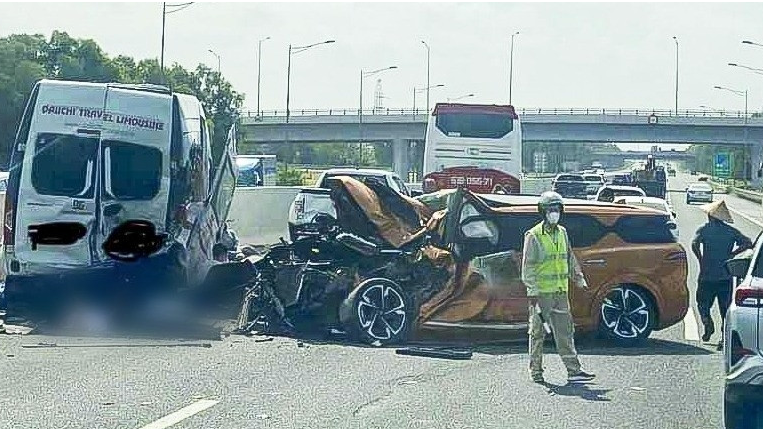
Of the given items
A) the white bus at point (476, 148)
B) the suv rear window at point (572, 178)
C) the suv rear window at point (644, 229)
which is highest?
the white bus at point (476, 148)

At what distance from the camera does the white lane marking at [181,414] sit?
8.97 metres

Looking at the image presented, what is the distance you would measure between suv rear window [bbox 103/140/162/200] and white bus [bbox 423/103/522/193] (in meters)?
16.1

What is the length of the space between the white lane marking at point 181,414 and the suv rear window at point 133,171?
584cm

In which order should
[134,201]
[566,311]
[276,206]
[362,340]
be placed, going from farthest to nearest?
[276,206] < [134,201] < [362,340] < [566,311]

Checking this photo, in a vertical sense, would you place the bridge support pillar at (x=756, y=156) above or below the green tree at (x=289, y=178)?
above

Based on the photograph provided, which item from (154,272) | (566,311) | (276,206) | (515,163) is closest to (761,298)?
(566,311)

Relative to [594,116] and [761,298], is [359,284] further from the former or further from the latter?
[594,116]

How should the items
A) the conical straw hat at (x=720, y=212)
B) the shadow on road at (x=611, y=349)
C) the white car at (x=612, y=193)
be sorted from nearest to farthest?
the shadow on road at (x=611, y=349) → the conical straw hat at (x=720, y=212) → the white car at (x=612, y=193)

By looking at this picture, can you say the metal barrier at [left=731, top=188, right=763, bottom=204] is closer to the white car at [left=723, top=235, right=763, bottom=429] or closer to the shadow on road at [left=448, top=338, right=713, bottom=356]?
the shadow on road at [left=448, top=338, right=713, bottom=356]

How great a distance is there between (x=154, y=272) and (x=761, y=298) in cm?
877

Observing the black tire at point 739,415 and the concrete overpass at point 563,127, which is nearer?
the black tire at point 739,415

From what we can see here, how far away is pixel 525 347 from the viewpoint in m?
13.9

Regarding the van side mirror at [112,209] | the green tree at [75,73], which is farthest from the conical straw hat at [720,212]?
the green tree at [75,73]

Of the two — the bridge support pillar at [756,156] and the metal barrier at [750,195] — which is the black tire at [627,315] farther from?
the bridge support pillar at [756,156]
